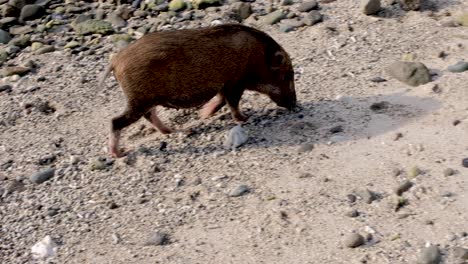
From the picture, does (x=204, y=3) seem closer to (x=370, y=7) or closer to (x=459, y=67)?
(x=370, y=7)

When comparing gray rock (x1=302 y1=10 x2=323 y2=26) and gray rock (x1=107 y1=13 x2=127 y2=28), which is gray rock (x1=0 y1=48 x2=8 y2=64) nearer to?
gray rock (x1=107 y1=13 x2=127 y2=28)

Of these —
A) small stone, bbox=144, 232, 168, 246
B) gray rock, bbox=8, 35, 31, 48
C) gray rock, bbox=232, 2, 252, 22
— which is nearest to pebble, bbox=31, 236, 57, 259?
small stone, bbox=144, 232, 168, 246

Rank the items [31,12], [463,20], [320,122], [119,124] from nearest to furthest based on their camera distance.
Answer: [119,124], [320,122], [463,20], [31,12]

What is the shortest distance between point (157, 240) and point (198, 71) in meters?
1.66

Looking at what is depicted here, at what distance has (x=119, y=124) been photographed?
301 inches

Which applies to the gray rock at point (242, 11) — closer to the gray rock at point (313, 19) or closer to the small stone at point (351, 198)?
the gray rock at point (313, 19)

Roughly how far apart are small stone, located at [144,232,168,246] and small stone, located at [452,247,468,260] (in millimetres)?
1887

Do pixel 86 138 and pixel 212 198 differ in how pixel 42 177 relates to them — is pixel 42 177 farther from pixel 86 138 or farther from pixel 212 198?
pixel 212 198

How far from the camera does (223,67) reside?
308 inches

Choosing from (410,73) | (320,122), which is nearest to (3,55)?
(320,122)

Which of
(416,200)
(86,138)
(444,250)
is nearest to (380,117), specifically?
(416,200)

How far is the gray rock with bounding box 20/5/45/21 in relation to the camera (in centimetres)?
1034

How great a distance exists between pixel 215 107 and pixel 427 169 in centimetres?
201

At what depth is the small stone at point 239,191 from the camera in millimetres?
6996
